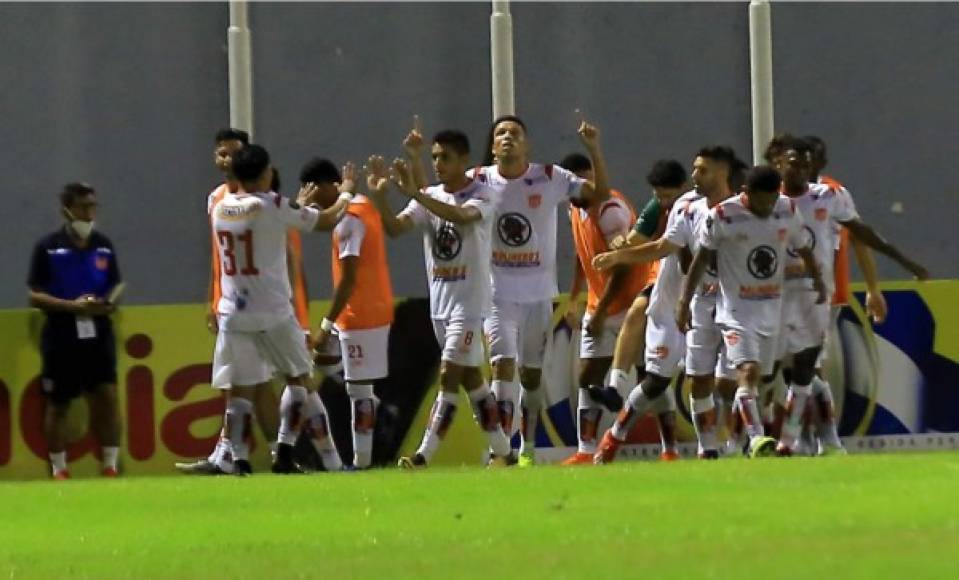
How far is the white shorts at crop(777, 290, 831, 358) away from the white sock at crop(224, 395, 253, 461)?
11.5 ft

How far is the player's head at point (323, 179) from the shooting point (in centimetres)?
1617

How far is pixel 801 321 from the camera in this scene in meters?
15.7

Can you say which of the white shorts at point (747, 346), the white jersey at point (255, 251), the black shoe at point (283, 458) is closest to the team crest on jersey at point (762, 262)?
the white shorts at point (747, 346)

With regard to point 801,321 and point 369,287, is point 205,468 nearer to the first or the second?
point 369,287

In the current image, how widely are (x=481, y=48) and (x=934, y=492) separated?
41.0 ft

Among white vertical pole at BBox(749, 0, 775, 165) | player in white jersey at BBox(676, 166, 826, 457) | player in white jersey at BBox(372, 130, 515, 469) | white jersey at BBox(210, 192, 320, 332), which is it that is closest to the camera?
white jersey at BBox(210, 192, 320, 332)

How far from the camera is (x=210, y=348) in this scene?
1770 centimetres

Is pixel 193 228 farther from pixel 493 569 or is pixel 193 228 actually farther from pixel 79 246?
pixel 493 569

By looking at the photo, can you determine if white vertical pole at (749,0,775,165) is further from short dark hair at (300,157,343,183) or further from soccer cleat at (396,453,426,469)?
soccer cleat at (396,453,426,469)

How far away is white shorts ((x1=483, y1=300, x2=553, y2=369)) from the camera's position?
15.4 m

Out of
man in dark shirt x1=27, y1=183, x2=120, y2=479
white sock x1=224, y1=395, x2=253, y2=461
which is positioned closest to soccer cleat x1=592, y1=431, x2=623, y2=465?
white sock x1=224, y1=395, x2=253, y2=461

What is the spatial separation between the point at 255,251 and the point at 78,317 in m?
2.73

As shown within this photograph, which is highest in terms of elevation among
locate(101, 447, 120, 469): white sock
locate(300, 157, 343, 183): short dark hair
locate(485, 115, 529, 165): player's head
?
locate(485, 115, 529, 165): player's head

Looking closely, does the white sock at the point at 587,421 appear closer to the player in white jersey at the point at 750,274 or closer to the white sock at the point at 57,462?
the player in white jersey at the point at 750,274
